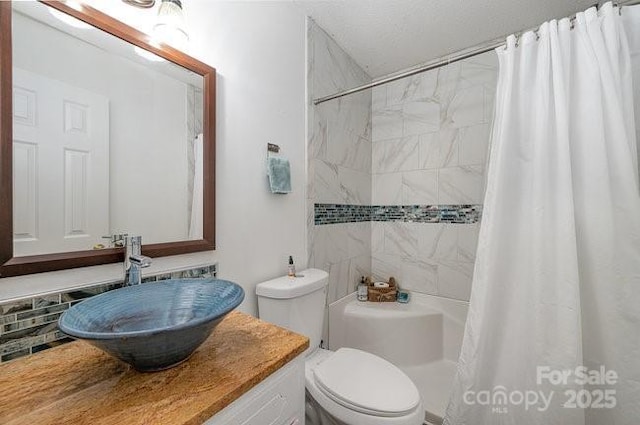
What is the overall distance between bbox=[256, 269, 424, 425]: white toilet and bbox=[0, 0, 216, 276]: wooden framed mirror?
438 mm

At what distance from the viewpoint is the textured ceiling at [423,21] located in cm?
152

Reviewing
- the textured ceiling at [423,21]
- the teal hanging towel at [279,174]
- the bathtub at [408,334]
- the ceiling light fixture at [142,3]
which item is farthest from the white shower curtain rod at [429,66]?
the bathtub at [408,334]

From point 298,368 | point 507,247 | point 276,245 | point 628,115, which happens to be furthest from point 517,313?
point 276,245

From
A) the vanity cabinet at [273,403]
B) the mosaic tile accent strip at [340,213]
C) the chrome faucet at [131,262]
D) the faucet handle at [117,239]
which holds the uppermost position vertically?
the mosaic tile accent strip at [340,213]

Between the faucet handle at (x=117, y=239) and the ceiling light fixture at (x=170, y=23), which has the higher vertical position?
the ceiling light fixture at (x=170, y=23)

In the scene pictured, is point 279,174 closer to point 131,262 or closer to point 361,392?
point 131,262

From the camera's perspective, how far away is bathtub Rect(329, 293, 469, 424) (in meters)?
1.81

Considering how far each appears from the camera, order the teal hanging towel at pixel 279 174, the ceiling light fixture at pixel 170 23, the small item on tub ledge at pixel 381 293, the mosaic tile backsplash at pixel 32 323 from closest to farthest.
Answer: the mosaic tile backsplash at pixel 32 323 < the ceiling light fixture at pixel 170 23 < the teal hanging towel at pixel 279 174 < the small item on tub ledge at pixel 381 293

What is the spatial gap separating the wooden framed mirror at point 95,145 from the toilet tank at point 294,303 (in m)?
0.37

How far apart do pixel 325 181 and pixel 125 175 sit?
113 cm

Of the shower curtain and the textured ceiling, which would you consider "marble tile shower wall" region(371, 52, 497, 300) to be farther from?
the shower curtain

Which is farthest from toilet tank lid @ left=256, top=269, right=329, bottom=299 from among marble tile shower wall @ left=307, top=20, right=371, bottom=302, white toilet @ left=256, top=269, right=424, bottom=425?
marble tile shower wall @ left=307, top=20, right=371, bottom=302

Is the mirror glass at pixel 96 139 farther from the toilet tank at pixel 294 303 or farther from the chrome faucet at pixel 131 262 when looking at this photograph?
the toilet tank at pixel 294 303

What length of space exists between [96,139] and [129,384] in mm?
717
